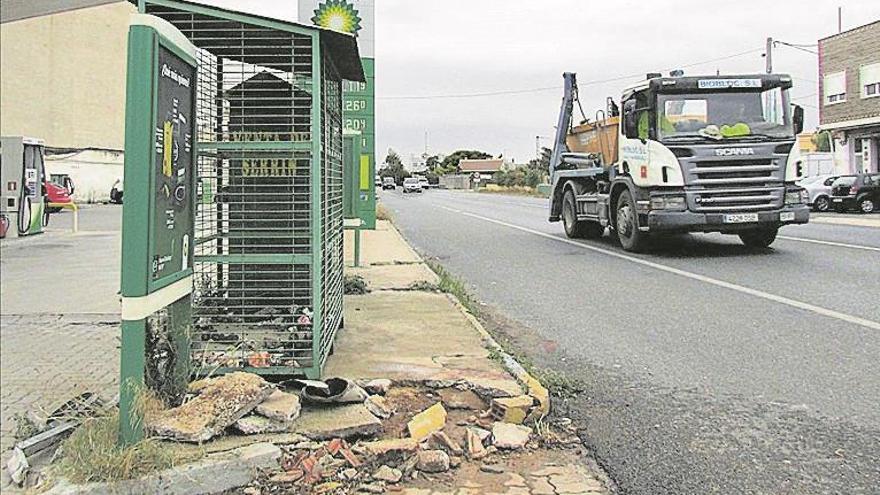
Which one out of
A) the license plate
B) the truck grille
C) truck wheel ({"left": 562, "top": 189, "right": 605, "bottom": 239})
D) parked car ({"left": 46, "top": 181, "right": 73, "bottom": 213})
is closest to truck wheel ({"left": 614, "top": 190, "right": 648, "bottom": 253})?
the truck grille

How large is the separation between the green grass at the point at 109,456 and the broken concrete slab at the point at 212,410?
10cm

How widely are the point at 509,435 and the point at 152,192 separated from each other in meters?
2.22

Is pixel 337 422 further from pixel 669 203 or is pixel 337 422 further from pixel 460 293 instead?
pixel 669 203

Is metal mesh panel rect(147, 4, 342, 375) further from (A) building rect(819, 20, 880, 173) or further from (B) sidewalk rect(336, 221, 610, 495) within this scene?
(A) building rect(819, 20, 880, 173)

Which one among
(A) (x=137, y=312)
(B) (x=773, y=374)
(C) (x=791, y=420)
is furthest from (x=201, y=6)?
(B) (x=773, y=374)

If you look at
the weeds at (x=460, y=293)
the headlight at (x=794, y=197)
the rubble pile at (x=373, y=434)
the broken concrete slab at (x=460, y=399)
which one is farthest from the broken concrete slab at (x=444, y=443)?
the headlight at (x=794, y=197)

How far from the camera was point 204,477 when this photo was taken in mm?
3848

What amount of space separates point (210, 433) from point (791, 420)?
333 centimetres

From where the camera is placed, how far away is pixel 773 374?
20.7 feet

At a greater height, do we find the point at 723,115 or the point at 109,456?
the point at 723,115

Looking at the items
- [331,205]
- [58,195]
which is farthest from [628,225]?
[58,195]

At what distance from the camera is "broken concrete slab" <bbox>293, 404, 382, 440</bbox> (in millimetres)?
4426

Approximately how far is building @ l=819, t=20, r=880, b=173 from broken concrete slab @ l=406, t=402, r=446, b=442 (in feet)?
123

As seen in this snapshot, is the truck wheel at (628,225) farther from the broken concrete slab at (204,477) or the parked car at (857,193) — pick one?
the parked car at (857,193)
